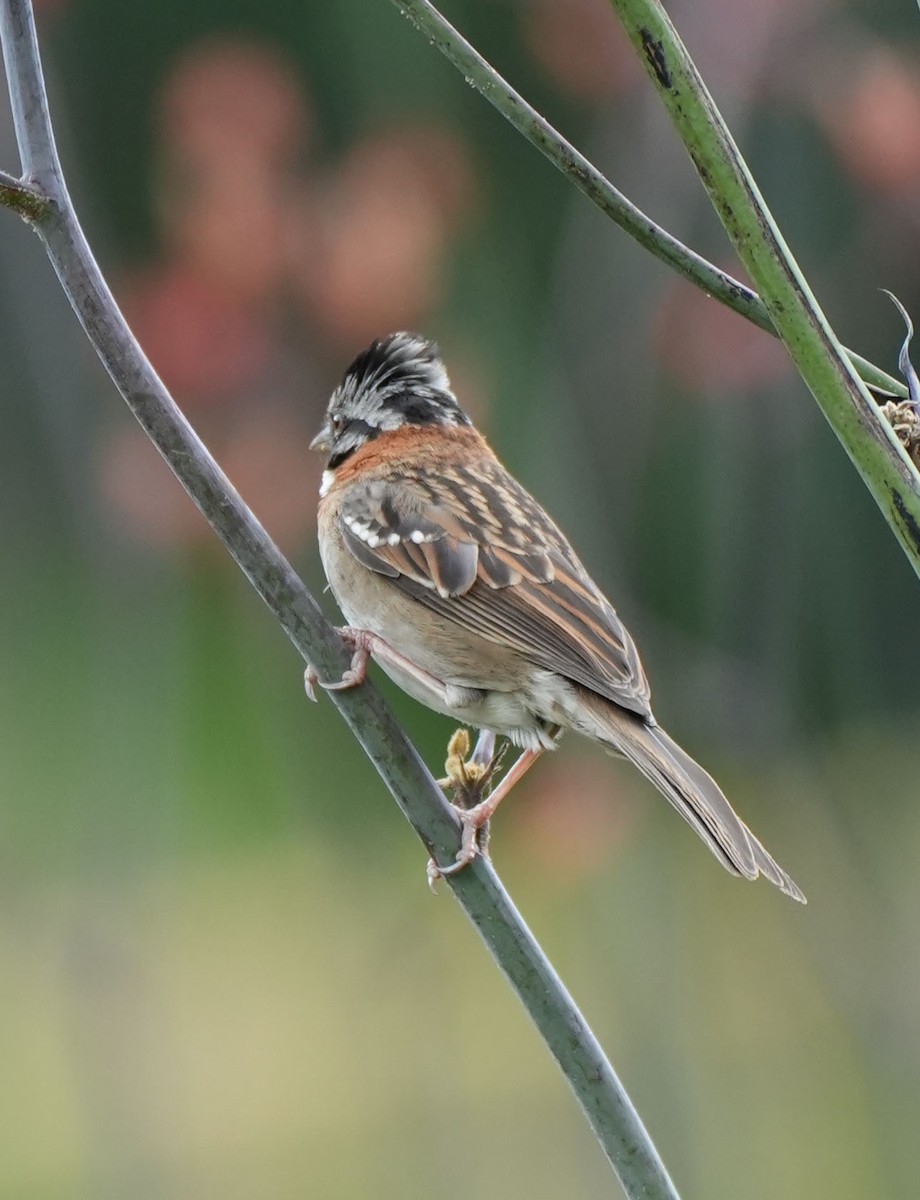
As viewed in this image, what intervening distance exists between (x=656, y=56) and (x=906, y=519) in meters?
0.46

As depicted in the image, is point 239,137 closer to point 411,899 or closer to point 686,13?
point 686,13

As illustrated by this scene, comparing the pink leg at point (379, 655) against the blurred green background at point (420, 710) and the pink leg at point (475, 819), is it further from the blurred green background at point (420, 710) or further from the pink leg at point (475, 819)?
the blurred green background at point (420, 710)

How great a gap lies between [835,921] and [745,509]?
148 cm

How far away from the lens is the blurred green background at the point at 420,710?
4.76 meters

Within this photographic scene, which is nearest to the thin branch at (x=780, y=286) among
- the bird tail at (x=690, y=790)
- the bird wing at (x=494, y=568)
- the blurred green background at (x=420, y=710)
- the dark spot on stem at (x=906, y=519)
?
the dark spot on stem at (x=906, y=519)

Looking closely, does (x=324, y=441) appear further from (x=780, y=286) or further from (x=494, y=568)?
(x=780, y=286)

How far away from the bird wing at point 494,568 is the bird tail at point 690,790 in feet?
0.15

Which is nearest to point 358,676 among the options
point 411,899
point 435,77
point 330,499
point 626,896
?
point 330,499

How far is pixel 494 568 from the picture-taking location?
10.5 feet

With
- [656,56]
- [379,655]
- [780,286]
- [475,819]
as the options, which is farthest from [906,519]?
[379,655]

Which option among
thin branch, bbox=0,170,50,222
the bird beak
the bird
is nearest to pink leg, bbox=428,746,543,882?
the bird

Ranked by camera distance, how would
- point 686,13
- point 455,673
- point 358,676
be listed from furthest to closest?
point 686,13 → point 455,673 → point 358,676

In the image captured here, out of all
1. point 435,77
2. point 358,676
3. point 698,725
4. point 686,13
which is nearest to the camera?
point 358,676

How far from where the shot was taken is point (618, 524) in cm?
→ 580
